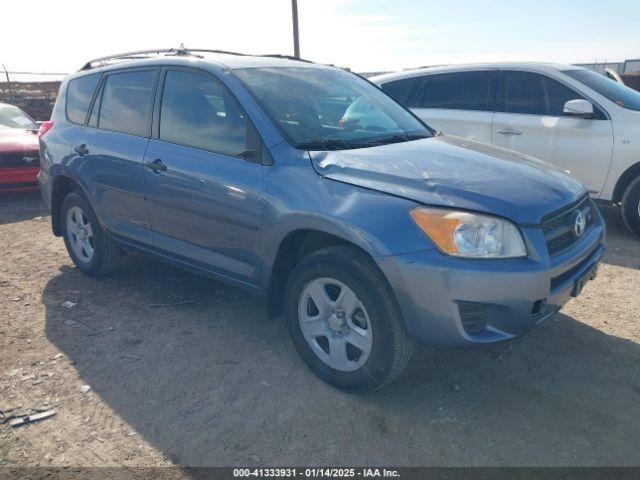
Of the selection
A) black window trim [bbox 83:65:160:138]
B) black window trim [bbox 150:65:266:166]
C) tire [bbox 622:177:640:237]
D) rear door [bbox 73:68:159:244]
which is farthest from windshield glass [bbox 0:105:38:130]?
tire [bbox 622:177:640:237]

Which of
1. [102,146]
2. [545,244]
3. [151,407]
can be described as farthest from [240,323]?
[545,244]

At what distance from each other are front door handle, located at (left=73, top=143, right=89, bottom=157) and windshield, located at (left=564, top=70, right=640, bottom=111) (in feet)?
16.3

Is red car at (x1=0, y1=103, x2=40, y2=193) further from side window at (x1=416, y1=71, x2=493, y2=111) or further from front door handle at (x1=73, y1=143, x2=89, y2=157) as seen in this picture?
side window at (x1=416, y1=71, x2=493, y2=111)

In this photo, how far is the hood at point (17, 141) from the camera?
8117 mm

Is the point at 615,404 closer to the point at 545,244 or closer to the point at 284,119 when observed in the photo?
the point at 545,244

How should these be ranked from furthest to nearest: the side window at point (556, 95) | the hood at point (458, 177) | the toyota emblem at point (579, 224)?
the side window at point (556, 95) → the toyota emblem at point (579, 224) → the hood at point (458, 177)

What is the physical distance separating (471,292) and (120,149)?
2881 millimetres

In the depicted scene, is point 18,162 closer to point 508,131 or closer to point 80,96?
point 80,96

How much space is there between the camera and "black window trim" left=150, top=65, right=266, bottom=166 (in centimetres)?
324

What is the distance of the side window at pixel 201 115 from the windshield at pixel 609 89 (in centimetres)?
A: 425

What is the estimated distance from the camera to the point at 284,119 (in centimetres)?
337

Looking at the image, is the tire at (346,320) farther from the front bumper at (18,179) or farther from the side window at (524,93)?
the front bumper at (18,179)

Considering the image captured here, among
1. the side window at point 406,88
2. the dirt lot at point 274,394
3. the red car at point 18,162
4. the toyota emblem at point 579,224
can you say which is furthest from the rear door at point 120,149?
the red car at point 18,162

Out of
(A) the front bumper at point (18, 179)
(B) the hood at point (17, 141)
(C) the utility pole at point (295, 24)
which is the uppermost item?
(C) the utility pole at point (295, 24)
